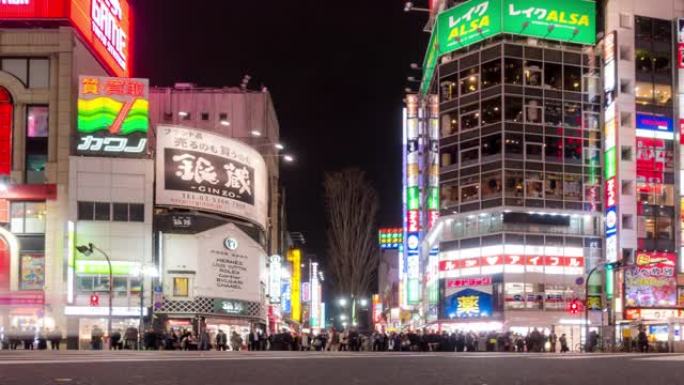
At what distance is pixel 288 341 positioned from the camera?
136 ft

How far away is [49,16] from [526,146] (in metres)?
29.7

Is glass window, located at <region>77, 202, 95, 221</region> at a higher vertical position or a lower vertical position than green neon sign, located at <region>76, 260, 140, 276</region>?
higher

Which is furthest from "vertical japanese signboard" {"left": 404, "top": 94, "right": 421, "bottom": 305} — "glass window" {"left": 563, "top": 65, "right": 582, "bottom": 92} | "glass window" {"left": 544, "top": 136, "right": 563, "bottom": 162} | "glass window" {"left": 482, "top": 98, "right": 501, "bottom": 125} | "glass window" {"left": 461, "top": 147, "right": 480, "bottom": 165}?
"glass window" {"left": 544, "top": 136, "right": 563, "bottom": 162}

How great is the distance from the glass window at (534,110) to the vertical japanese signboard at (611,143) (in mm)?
4185

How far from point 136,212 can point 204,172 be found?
482cm

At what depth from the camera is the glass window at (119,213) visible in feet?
163

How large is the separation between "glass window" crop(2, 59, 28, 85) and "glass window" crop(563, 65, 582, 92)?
33323 mm

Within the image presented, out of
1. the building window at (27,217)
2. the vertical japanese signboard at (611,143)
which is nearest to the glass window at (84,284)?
the building window at (27,217)

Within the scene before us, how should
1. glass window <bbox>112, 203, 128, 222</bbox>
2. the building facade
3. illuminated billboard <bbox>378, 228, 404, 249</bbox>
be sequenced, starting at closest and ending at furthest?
glass window <bbox>112, 203, 128, 222</bbox> → the building facade → illuminated billboard <bbox>378, 228, 404, 249</bbox>

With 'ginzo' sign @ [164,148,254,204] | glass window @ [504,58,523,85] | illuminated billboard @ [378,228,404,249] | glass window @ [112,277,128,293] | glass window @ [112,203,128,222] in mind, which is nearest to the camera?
glass window @ [112,277,128,293]

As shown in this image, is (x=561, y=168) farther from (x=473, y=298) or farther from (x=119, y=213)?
(x=119, y=213)

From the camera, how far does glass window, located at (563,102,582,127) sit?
59906 millimetres

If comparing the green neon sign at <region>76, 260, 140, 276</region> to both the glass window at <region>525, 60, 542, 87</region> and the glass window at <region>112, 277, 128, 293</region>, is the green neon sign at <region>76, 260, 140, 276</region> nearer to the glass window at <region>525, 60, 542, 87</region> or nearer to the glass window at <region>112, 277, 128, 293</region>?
the glass window at <region>112, 277, 128, 293</region>

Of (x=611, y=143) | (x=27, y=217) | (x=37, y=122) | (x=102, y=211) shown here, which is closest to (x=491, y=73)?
(x=611, y=143)
